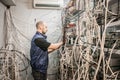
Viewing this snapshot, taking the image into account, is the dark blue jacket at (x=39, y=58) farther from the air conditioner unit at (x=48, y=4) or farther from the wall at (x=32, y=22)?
the air conditioner unit at (x=48, y=4)

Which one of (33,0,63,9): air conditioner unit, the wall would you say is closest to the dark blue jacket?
the wall

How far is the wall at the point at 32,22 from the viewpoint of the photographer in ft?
15.1

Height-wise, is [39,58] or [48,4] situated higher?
[48,4]

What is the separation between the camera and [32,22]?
4652mm

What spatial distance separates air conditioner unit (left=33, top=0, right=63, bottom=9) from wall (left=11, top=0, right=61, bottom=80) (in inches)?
4.5

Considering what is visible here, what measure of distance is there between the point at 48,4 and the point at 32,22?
1.87ft

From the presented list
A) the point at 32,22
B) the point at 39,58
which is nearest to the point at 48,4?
the point at 32,22

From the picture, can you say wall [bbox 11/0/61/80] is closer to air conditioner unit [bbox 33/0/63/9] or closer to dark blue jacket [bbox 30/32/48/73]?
air conditioner unit [bbox 33/0/63/9]

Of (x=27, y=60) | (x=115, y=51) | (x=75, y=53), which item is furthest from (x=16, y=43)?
(x=115, y=51)

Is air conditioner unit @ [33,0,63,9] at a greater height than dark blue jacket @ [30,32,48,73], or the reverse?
air conditioner unit @ [33,0,63,9]

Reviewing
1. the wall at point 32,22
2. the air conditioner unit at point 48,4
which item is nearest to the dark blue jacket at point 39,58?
the wall at point 32,22

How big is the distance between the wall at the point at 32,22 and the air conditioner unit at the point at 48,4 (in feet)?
0.38

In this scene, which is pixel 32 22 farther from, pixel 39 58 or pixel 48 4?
pixel 39 58

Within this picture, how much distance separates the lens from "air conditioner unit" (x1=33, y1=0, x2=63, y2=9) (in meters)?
4.57
